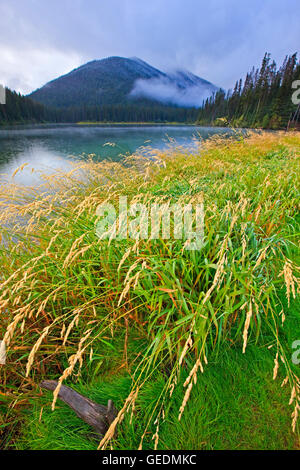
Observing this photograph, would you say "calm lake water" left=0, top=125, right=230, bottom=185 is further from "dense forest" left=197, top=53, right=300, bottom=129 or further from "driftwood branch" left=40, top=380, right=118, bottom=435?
"dense forest" left=197, top=53, right=300, bottom=129

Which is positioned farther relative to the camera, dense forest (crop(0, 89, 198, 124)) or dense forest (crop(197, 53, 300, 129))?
dense forest (crop(0, 89, 198, 124))

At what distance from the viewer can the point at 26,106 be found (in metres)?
66.1

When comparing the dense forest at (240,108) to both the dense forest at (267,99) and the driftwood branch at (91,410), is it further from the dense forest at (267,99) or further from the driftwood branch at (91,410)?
the driftwood branch at (91,410)

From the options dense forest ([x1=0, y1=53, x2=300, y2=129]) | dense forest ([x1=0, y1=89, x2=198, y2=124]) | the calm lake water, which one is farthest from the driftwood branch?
dense forest ([x1=0, y1=89, x2=198, y2=124])

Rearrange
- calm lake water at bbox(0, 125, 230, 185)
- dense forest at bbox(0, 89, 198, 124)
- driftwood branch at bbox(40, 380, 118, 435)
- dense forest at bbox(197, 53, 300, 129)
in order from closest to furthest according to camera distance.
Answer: driftwood branch at bbox(40, 380, 118, 435) < calm lake water at bbox(0, 125, 230, 185) < dense forest at bbox(197, 53, 300, 129) < dense forest at bbox(0, 89, 198, 124)

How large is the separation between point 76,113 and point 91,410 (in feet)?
363

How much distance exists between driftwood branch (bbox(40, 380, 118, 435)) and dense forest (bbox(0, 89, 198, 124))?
73973mm

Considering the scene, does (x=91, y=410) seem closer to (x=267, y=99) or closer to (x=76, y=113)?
(x=267, y=99)

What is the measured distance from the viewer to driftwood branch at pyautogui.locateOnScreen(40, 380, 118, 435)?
1.19 metres

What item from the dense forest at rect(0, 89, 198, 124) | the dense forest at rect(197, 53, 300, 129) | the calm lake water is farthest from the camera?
the dense forest at rect(0, 89, 198, 124)

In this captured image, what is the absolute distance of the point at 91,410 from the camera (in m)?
1.21

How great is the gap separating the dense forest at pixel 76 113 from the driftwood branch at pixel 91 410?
2912 inches

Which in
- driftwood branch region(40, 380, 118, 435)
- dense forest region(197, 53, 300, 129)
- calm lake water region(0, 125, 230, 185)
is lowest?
driftwood branch region(40, 380, 118, 435)

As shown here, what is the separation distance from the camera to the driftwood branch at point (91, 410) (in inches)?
47.0
